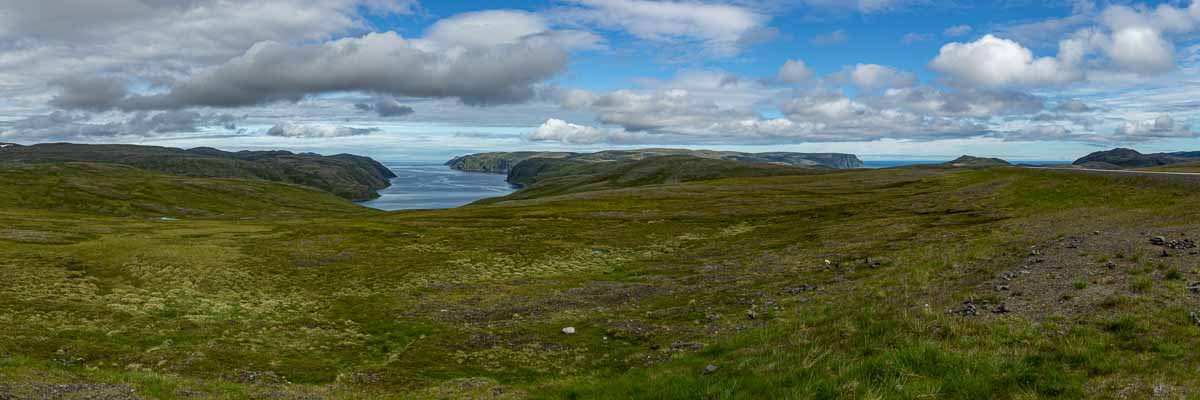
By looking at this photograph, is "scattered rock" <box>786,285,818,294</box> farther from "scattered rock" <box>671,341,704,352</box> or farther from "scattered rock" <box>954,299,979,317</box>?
"scattered rock" <box>954,299,979,317</box>

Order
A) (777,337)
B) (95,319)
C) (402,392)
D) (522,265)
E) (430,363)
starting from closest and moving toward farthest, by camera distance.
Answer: (402,392) < (777,337) < (430,363) < (95,319) < (522,265)

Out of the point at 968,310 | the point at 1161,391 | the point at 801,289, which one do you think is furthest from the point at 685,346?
the point at 1161,391

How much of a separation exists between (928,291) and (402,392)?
2301cm

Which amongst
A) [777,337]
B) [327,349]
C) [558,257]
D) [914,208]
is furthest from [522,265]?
[914,208]

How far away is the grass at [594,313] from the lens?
53.1 ft

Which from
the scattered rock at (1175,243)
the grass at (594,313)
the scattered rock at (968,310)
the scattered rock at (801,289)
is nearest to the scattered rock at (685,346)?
the grass at (594,313)

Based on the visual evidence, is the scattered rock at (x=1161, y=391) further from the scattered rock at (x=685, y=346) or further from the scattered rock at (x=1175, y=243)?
the scattered rock at (x=1175, y=243)

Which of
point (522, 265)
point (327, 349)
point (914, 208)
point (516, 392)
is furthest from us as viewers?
point (914, 208)

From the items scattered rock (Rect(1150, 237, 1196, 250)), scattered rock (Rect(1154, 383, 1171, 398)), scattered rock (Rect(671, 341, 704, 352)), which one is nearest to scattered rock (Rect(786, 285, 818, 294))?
scattered rock (Rect(671, 341, 704, 352))

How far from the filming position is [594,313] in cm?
3466

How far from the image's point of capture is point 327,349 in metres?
28.7

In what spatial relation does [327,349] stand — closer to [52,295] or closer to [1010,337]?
[52,295]

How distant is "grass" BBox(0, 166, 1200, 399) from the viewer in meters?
16.2

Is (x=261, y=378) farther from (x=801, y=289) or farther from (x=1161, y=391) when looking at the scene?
(x=801, y=289)
